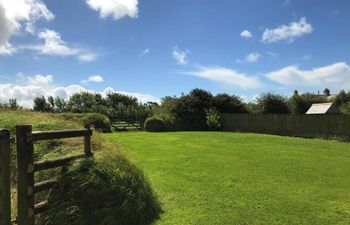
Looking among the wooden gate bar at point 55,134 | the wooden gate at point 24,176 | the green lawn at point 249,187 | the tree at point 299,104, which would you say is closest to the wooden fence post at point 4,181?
the wooden gate at point 24,176

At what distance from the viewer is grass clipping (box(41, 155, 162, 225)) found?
5.96 meters

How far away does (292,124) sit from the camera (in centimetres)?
2972

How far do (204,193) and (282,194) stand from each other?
171 cm

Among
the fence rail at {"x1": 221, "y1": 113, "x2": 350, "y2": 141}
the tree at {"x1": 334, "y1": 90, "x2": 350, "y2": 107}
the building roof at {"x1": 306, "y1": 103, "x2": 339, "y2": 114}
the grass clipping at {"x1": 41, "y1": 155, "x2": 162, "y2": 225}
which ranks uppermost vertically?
the tree at {"x1": 334, "y1": 90, "x2": 350, "y2": 107}

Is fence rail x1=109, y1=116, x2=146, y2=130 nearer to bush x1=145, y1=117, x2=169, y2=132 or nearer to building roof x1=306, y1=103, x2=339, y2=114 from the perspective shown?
bush x1=145, y1=117, x2=169, y2=132

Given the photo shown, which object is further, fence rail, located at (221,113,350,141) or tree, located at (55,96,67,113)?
tree, located at (55,96,67,113)

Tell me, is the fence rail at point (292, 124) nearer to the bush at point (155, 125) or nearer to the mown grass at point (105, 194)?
the bush at point (155, 125)

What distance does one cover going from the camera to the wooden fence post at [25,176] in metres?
5.56

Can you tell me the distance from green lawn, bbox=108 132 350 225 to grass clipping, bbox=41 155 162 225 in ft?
1.84

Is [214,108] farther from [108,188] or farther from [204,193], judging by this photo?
[108,188]

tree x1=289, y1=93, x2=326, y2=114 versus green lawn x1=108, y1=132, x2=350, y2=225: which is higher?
tree x1=289, y1=93, x2=326, y2=114

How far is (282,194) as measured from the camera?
8.45 metres

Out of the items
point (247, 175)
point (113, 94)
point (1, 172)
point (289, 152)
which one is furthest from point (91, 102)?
point (1, 172)

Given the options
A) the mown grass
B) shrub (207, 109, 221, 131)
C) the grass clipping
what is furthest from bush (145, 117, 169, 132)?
the grass clipping
